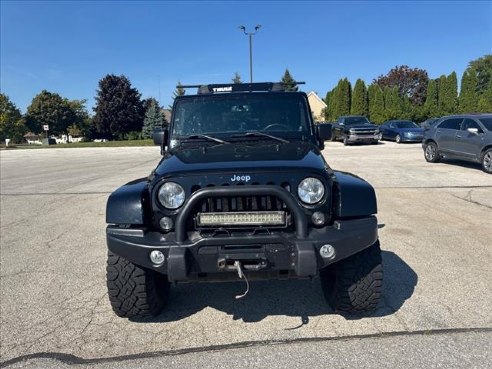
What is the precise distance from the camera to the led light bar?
2961 millimetres

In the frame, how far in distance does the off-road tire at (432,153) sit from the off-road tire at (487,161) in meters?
2.13

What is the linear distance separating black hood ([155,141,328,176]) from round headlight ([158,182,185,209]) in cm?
11

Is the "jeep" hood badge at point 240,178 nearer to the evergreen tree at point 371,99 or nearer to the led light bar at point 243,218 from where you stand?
the led light bar at point 243,218

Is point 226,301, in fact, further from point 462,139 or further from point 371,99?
point 371,99

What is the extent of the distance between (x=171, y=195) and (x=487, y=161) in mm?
10978

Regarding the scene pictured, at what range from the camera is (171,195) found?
3055 mm

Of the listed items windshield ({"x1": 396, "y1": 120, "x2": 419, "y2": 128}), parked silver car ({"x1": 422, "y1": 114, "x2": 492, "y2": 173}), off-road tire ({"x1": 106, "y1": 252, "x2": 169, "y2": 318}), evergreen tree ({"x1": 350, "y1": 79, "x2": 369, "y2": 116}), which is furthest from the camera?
evergreen tree ({"x1": 350, "y1": 79, "x2": 369, "y2": 116})

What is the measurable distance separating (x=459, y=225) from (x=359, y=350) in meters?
4.15

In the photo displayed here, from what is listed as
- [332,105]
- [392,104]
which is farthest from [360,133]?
[332,105]

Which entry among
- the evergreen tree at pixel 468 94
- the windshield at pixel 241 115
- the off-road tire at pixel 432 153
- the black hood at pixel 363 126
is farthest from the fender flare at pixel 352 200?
the evergreen tree at pixel 468 94

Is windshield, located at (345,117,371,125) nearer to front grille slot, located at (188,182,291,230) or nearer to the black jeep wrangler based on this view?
the black jeep wrangler

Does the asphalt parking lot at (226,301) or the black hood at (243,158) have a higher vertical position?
the black hood at (243,158)

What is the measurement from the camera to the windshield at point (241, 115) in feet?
14.1

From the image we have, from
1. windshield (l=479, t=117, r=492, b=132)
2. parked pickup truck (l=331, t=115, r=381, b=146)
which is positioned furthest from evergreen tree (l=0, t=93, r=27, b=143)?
windshield (l=479, t=117, r=492, b=132)
